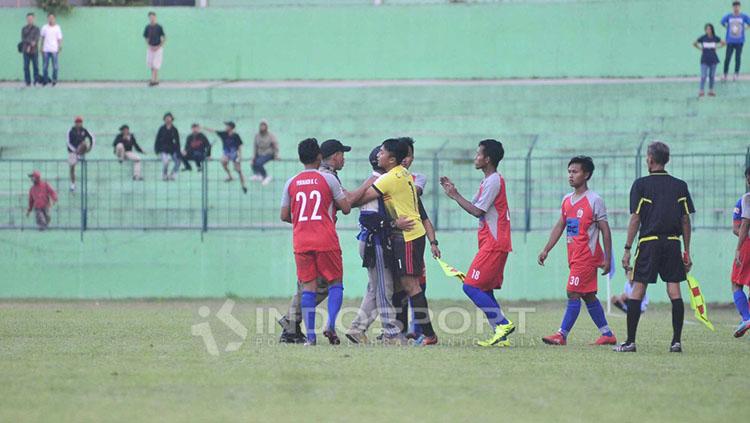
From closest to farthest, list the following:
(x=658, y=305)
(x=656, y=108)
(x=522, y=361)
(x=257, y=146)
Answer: (x=522, y=361), (x=658, y=305), (x=257, y=146), (x=656, y=108)

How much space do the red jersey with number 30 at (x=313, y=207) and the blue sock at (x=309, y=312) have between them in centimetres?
43

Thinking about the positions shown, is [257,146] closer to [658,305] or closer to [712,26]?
[658,305]

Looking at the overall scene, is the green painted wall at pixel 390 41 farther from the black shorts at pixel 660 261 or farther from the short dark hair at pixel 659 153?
the black shorts at pixel 660 261

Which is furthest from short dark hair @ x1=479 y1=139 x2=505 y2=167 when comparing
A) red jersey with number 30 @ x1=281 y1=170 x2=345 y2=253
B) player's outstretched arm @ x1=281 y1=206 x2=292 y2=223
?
player's outstretched arm @ x1=281 y1=206 x2=292 y2=223

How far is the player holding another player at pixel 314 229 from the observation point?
12500 millimetres

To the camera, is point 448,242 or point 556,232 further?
point 448,242

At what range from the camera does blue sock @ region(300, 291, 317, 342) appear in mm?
12469

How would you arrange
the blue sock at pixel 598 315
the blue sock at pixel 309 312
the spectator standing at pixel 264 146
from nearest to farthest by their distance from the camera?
the blue sock at pixel 309 312 → the blue sock at pixel 598 315 → the spectator standing at pixel 264 146

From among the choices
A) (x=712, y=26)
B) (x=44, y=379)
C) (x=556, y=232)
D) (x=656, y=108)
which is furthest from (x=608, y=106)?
(x=44, y=379)

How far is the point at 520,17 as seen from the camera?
30.9 metres

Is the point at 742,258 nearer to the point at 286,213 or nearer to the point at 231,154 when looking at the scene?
the point at 286,213

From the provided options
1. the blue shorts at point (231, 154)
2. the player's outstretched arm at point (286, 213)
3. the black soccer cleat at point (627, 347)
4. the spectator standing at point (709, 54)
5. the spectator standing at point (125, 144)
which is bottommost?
the black soccer cleat at point (627, 347)

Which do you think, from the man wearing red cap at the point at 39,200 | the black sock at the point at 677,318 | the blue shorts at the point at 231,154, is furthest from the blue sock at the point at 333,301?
the blue shorts at the point at 231,154

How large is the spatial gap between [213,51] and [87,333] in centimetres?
1877
